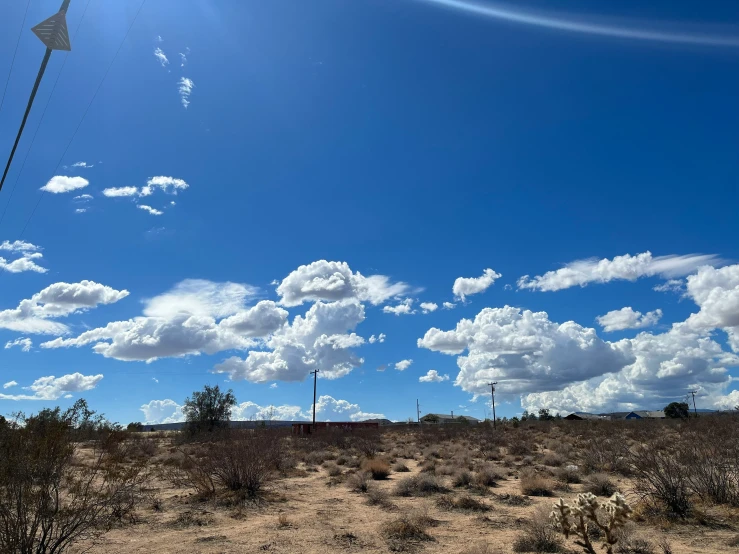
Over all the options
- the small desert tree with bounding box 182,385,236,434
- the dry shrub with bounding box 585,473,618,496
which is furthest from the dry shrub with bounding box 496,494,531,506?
the small desert tree with bounding box 182,385,236,434

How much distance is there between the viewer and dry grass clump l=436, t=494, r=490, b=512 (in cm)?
1433

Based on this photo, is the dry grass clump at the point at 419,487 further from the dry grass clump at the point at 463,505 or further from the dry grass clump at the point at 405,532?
the dry grass clump at the point at 405,532

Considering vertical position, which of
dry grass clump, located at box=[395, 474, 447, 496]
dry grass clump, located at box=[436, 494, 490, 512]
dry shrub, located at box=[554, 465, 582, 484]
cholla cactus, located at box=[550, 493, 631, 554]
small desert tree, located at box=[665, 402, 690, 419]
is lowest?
dry grass clump, located at box=[436, 494, 490, 512]

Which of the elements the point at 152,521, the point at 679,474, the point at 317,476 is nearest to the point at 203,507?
the point at 152,521

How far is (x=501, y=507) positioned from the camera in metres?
14.8

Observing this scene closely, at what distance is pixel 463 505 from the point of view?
14.6 metres

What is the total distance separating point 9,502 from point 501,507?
11.9 m

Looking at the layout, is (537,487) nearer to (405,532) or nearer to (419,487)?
(419,487)

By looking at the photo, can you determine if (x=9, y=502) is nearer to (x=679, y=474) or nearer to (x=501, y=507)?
(x=501, y=507)

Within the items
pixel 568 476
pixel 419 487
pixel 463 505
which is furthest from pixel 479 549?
pixel 568 476

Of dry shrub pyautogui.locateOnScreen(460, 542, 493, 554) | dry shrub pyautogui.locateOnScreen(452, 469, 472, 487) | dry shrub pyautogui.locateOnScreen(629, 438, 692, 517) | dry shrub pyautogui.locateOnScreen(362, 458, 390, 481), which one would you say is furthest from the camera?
dry shrub pyautogui.locateOnScreen(362, 458, 390, 481)

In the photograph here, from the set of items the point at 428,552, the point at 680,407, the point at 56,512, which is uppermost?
the point at 680,407

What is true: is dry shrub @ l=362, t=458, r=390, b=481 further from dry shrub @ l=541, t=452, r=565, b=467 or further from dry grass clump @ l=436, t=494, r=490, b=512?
dry shrub @ l=541, t=452, r=565, b=467

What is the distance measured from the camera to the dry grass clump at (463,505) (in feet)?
47.0
